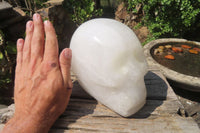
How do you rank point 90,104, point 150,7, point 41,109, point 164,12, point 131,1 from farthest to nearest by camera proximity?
point 131,1 → point 150,7 → point 164,12 → point 90,104 → point 41,109

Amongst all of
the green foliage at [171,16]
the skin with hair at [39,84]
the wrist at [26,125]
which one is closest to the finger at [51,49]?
the skin with hair at [39,84]

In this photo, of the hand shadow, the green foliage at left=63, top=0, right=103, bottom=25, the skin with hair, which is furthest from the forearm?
the green foliage at left=63, top=0, right=103, bottom=25

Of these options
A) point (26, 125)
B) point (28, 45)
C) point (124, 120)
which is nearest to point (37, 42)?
point (28, 45)

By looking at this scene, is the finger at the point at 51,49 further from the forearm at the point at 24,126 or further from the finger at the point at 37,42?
the forearm at the point at 24,126

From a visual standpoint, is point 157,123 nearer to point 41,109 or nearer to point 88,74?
point 88,74

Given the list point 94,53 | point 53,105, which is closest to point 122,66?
point 94,53

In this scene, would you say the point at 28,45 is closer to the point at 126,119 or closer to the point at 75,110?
the point at 75,110

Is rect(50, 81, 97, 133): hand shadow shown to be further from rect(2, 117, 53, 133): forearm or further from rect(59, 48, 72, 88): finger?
rect(59, 48, 72, 88): finger
